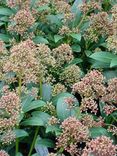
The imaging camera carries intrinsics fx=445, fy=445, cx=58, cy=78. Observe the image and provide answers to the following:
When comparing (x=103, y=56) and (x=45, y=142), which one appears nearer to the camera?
(x=45, y=142)

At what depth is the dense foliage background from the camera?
9.75ft

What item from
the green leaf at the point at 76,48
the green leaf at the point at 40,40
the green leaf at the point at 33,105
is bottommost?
the green leaf at the point at 33,105

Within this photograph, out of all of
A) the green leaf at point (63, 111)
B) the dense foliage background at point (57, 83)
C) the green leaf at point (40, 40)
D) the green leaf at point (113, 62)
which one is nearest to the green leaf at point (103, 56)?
the dense foliage background at point (57, 83)

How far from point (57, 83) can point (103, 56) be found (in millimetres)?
579

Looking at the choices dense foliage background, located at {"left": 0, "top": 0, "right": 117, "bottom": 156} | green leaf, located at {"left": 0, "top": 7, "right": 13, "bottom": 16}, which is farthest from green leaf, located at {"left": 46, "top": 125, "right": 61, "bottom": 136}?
green leaf, located at {"left": 0, "top": 7, "right": 13, "bottom": 16}

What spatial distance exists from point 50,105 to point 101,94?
1.93 ft

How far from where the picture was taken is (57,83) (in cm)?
378

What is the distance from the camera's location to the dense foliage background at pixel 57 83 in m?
2.97

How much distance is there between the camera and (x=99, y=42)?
4.45 meters

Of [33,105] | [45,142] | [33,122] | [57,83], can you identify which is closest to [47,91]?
[57,83]

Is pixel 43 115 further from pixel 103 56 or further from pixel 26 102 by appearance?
pixel 103 56

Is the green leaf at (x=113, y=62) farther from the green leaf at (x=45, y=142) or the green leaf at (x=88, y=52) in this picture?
the green leaf at (x=45, y=142)

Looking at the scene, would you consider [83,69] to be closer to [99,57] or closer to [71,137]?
[99,57]

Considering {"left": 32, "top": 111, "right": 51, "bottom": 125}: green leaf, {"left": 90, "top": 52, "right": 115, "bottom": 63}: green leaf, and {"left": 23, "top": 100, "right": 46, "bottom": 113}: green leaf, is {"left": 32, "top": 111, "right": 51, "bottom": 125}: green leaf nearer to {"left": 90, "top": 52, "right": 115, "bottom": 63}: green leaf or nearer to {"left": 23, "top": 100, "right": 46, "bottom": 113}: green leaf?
{"left": 23, "top": 100, "right": 46, "bottom": 113}: green leaf
